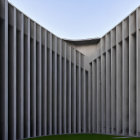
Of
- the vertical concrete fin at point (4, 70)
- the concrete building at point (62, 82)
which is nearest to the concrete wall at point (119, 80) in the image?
the concrete building at point (62, 82)

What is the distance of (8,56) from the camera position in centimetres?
1214

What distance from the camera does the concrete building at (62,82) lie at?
474 inches

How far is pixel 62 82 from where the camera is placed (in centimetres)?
1917

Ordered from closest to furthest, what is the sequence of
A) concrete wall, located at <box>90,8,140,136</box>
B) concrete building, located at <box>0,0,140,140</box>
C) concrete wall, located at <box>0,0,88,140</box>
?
concrete wall, located at <box>0,0,88,140</box>
concrete building, located at <box>0,0,140,140</box>
concrete wall, located at <box>90,8,140,136</box>

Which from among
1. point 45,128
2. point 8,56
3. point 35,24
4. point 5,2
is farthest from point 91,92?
point 5,2

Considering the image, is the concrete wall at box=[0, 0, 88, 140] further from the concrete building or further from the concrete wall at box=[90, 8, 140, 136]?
the concrete wall at box=[90, 8, 140, 136]

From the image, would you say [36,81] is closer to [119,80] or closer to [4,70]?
[4,70]

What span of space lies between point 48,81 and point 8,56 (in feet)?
18.8

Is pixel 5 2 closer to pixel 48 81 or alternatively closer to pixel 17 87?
pixel 17 87

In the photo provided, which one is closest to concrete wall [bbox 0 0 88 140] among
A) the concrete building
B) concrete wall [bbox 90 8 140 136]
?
the concrete building

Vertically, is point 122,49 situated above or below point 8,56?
above

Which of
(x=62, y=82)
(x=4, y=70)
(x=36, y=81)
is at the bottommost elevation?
(x=62, y=82)

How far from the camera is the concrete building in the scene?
12047 millimetres

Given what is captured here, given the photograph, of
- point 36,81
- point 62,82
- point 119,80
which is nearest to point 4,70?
point 36,81
